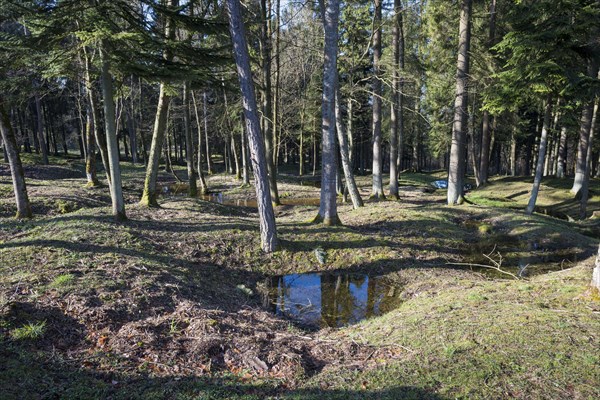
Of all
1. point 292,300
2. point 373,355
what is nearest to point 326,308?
point 292,300

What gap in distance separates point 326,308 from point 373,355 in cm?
262

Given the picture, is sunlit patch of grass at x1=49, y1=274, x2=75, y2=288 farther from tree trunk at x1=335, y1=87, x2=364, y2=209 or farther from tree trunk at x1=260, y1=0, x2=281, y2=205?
tree trunk at x1=335, y1=87, x2=364, y2=209

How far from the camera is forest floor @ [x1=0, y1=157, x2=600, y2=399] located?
13.0 ft

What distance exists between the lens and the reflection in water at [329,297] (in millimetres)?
6965

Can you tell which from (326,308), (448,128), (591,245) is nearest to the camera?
(326,308)

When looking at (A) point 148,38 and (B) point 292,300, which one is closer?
(B) point 292,300

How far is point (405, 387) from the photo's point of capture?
12.7 feet

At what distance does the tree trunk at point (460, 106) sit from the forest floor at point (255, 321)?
21.2 feet

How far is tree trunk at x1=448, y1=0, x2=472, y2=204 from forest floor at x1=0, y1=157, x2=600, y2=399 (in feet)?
21.2

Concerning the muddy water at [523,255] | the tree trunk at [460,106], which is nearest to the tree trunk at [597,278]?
the muddy water at [523,255]

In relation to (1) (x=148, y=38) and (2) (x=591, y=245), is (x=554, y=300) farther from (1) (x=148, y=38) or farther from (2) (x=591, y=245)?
(1) (x=148, y=38)

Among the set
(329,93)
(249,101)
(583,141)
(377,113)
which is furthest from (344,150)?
(583,141)

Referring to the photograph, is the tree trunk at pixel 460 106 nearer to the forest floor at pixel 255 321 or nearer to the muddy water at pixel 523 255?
the muddy water at pixel 523 255

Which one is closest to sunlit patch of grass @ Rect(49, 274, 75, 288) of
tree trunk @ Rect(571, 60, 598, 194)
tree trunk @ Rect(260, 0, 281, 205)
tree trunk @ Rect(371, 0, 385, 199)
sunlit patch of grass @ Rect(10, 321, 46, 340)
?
sunlit patch of grass @ Rect(10, 321, 46, 340)
